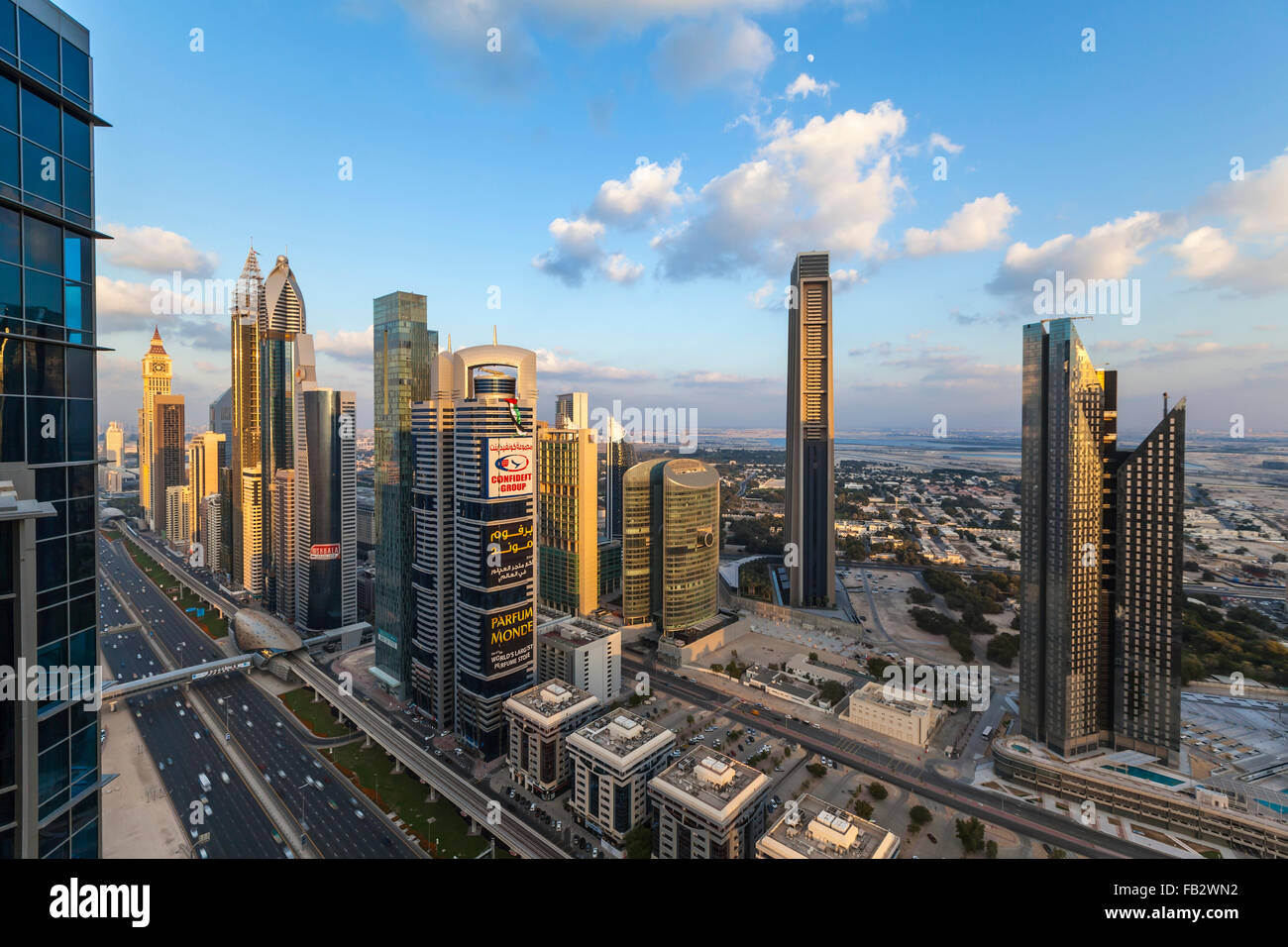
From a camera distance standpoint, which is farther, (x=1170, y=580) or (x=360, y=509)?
(x=360, y=509)

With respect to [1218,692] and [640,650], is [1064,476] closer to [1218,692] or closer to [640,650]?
[1218,692]

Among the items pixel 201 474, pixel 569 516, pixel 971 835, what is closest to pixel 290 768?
pixel 569 516

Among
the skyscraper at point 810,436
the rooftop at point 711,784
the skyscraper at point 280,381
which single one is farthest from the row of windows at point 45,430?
the skyscraper at point 810,436

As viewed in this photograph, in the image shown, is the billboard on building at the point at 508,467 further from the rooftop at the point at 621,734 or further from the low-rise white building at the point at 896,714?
the low-rise white building at the point at 896,714

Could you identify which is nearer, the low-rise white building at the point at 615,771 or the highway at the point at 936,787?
the highway at the point at 936,787

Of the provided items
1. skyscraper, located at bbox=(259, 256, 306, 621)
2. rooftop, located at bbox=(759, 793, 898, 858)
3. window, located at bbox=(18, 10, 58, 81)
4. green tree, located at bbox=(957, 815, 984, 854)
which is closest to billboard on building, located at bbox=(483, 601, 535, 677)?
rooftop, located at bbox=(759, 793, 898, 858)

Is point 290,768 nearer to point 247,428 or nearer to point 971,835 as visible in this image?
point 971,835
